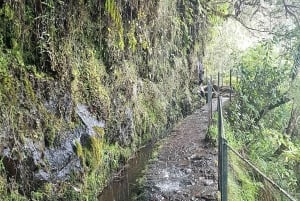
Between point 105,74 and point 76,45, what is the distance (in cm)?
107

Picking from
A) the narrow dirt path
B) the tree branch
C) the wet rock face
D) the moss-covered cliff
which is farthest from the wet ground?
the tree branch

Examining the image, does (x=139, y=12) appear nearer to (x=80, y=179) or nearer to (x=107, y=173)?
(x=107, y=173)

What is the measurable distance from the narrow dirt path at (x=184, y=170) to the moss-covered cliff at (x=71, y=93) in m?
0.70

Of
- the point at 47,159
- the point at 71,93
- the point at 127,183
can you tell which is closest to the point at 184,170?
the point at 127,183

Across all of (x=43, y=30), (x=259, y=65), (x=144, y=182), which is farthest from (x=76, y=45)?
(x=259, y=65)

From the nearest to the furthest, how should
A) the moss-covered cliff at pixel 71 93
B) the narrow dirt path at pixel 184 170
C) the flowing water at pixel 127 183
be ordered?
the moss-covered cliff at pixel 71 93 < the narrow dirt path at pixel 184 170 < the flowing water at pixel 127 183

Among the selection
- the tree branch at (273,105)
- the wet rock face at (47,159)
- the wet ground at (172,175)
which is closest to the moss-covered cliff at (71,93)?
the wet rock face at (47,159)

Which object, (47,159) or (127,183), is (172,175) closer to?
(127,183)

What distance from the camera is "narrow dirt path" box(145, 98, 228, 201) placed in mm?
5270

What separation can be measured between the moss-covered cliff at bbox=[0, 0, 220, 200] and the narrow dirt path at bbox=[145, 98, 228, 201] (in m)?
0.70

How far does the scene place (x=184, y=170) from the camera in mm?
6254

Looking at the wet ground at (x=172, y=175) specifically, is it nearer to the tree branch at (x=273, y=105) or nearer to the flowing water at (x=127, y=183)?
the flowing water at (x=127, y=183)

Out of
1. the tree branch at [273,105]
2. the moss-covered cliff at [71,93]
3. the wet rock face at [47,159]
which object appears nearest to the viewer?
the wet rock face at [47,159]

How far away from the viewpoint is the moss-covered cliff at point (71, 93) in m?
4.11
